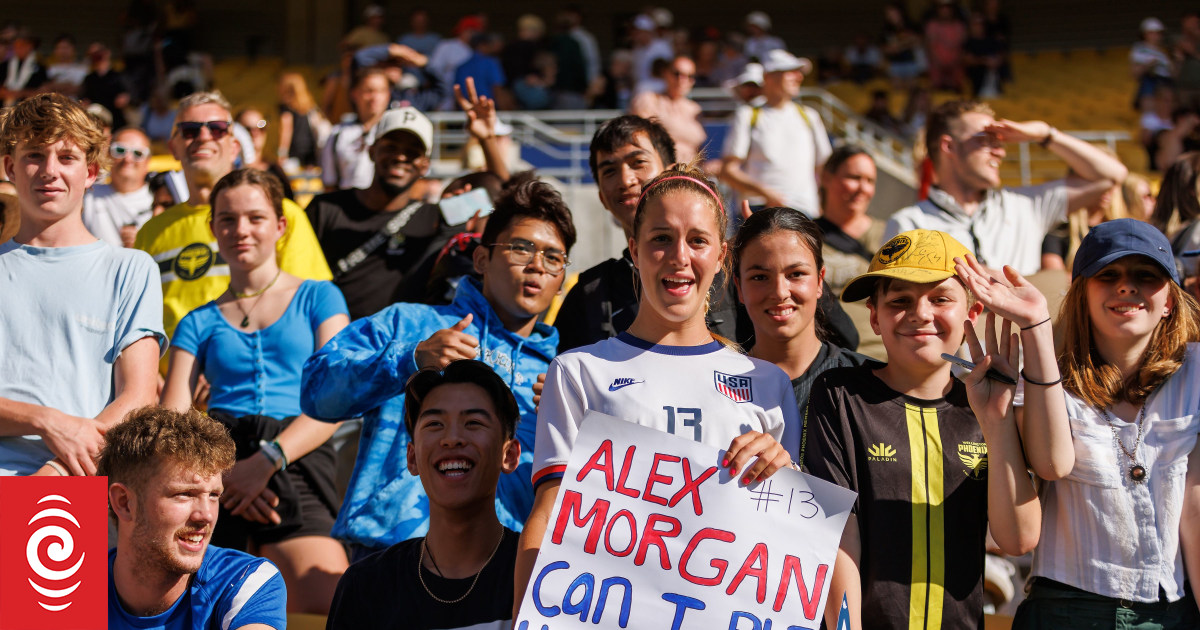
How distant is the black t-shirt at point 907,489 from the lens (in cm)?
309

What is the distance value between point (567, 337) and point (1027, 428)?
5.34 ft

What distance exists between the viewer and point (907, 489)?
3.15 meters

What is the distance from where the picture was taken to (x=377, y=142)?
5.59 meters

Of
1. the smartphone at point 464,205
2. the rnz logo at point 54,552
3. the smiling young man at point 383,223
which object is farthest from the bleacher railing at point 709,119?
the rnz logo at point 54,552

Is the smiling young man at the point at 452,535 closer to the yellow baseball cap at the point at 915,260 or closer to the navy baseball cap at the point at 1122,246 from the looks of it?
the yellow baseball cap at the point at 915,260

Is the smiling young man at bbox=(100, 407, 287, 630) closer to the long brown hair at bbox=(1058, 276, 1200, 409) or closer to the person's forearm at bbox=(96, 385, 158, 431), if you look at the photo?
the person's forearm at bbox=(96, 385, 158, 431)

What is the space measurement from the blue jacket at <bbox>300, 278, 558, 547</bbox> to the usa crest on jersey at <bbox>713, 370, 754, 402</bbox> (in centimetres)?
76

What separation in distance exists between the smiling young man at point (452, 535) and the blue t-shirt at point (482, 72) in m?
9.73

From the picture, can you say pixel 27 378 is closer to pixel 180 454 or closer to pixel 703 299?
pixel 180 454

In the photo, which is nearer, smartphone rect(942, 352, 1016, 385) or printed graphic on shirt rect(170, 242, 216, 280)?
smartphone rect(942, 352, 1016, 385)

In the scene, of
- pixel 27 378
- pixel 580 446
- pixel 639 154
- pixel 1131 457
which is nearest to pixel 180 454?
pixel 27 378

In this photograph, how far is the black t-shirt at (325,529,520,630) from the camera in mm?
3260

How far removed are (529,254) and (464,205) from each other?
4.64 feet

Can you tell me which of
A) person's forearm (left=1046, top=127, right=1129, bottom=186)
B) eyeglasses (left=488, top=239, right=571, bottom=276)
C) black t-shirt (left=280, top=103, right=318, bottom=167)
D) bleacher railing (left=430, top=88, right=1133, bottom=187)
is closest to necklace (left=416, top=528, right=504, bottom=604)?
eyeglasses (left=488, top=239, right=571, bottom=276)
